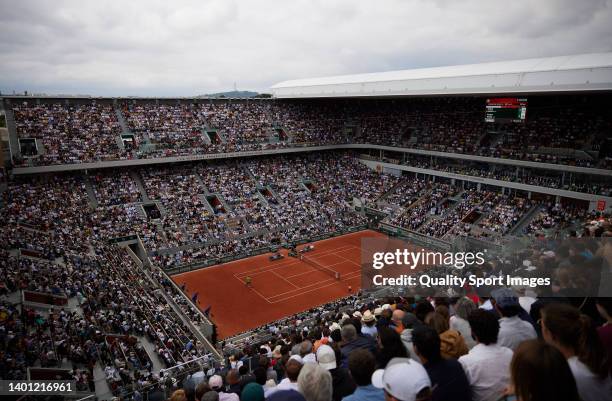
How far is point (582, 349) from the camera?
3.28 meters

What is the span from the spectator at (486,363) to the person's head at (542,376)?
1.56 meters

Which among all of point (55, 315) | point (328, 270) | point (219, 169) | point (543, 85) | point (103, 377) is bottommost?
point (328, 270)

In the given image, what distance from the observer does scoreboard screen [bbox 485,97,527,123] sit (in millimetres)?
33500

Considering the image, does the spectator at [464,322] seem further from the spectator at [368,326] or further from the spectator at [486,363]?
the spectator at [368,326]

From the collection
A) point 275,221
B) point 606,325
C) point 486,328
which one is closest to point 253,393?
point 486,328

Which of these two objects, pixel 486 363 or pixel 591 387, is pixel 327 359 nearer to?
pixel 486 363

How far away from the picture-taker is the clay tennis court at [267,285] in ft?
82.1

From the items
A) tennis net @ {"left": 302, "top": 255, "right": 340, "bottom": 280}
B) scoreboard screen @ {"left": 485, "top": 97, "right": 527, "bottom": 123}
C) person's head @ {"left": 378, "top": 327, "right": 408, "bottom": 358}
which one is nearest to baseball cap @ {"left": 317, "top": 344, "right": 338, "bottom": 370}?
person's head @ {"left": 378, "top": 327, "right": 408, "bottom": 358}

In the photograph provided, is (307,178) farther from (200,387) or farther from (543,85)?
(200,387)

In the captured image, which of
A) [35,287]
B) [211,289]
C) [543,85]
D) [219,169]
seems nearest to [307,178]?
[219,169]

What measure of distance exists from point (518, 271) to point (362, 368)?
9.64 m

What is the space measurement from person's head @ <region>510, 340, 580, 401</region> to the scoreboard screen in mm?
35862

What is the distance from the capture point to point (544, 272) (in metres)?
9.22

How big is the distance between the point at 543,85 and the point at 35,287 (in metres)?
36.5
